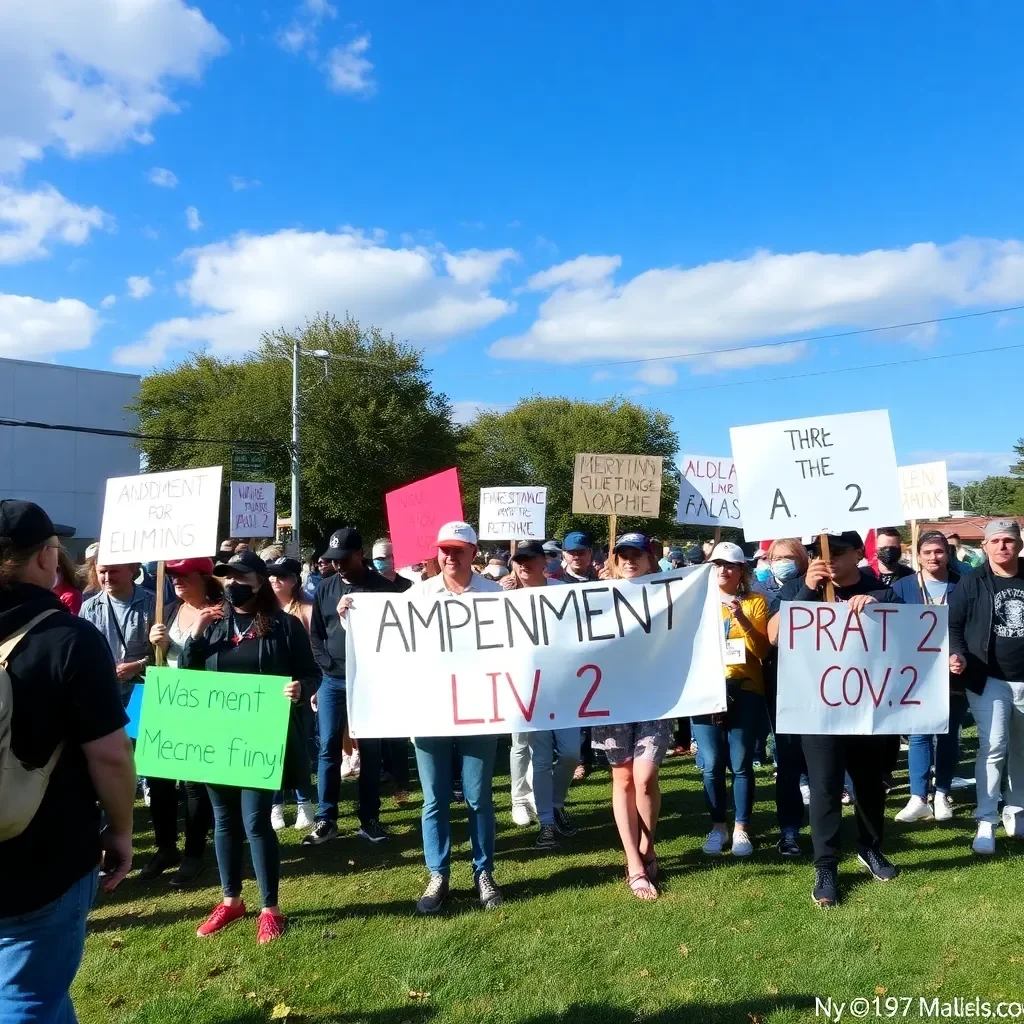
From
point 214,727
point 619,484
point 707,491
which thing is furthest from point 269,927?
point 707,491

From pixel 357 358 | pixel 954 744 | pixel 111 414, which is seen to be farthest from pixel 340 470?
pixel 954 744

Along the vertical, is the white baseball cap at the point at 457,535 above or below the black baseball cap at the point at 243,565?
above

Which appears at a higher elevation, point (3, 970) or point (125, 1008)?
point (3, 970)

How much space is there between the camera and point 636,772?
5234 millimetres

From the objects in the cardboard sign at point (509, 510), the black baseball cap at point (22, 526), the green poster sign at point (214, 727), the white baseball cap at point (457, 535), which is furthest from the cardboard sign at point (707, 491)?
the black baseball cap at point (22, 526)

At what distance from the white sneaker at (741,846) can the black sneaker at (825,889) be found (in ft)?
2.49

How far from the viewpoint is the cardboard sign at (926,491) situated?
35.3 ft

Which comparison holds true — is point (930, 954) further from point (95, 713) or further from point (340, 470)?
point (340, 470)

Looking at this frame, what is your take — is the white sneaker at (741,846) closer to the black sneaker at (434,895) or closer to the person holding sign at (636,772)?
the person holding sign at (636,772)

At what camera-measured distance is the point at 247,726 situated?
471cm

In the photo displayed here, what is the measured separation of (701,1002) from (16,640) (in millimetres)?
3269

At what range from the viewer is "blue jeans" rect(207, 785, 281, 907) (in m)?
4.67

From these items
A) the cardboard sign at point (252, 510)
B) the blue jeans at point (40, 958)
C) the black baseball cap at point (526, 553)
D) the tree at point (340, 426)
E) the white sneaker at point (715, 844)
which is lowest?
the white sneaker at point (715, 844)

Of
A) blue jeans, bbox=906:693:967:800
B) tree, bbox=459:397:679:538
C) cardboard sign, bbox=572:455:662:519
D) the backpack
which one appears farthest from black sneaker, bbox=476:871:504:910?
tree, bbox=459:397:679:538
